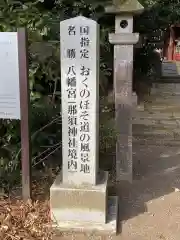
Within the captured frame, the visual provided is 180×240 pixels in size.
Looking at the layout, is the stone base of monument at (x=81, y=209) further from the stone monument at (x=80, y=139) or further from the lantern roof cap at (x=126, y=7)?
the lantern roof cap at (x=126, y=7)

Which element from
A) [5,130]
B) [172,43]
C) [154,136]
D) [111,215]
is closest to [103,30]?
[154,136]

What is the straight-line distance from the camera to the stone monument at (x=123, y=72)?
4074mm

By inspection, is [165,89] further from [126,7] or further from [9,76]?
[9,76]

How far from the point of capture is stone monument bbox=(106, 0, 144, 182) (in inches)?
160

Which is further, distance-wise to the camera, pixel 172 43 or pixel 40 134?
pixel 172 43

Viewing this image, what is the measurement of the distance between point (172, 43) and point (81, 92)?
16229mm

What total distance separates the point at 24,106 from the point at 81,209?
109 cm

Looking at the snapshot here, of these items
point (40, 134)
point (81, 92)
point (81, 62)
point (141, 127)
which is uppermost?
point (81, 62)

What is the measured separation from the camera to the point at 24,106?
10.8 feet

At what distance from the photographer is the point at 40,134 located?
13.7ft

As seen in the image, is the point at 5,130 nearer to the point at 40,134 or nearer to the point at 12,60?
the point at 40,134

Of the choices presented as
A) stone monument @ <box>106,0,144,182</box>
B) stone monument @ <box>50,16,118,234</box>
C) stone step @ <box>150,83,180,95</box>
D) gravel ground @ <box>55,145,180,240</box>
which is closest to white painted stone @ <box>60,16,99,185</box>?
stone monument @ <box>50,16,118,234</box>

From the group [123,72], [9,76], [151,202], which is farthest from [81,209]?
[123,72]

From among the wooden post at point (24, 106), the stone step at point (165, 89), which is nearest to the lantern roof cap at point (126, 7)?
the wooden post at point (24, 106)
